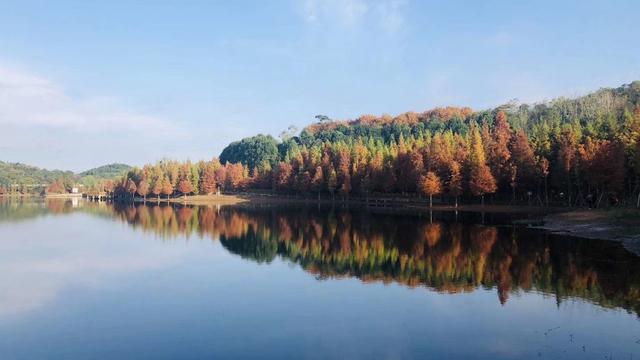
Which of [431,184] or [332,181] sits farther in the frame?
[332,181]

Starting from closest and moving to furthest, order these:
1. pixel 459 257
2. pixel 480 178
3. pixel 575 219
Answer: pixel 459 257, pixel 575 219, pixel 480 178

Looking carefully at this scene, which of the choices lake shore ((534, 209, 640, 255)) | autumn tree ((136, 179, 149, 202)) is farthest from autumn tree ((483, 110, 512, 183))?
autumn tree ((136, 179, 149, 202))

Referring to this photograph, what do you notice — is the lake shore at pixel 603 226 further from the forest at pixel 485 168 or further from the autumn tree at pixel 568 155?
the autumn tree at pixel 568 155

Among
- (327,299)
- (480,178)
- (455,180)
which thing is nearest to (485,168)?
(480,178)

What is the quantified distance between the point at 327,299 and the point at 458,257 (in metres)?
14.4

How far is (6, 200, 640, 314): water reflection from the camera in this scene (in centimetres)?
2639

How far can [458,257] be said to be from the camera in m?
35.8

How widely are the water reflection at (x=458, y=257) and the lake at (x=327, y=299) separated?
147 millimetres

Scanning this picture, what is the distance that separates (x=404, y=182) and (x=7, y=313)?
8661 cm

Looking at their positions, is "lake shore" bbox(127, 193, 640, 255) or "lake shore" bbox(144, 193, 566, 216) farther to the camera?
"lake shore" bbox(144, 193, 566, 216)

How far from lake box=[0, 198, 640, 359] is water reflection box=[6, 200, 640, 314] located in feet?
0.48

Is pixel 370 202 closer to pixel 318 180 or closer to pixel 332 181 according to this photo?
pixel 332 181

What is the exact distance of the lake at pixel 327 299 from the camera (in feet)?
57.5

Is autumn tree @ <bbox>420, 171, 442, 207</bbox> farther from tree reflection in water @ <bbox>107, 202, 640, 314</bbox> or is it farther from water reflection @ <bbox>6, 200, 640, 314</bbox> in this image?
tree reflection in water @ <bbox>107, 202, 640, 314</bbox>
